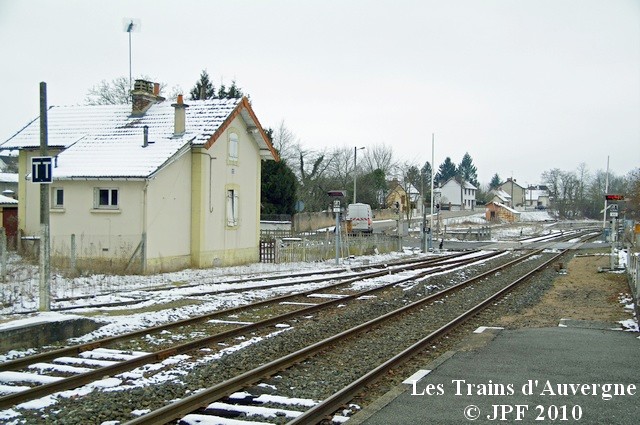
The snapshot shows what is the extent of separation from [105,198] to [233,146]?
6.26 meters

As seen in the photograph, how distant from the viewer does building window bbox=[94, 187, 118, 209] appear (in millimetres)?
22828

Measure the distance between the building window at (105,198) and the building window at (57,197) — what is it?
4.89ft

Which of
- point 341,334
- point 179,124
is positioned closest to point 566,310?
point 341,334

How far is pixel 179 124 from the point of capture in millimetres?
25250

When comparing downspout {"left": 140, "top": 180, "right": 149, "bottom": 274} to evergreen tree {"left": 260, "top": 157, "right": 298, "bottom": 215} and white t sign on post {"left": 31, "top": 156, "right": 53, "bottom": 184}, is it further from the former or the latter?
evergreen tree {"left": 260, "top": 157, "right": 298, "bottom": 215}

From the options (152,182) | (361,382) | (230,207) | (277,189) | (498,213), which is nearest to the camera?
(361,382)

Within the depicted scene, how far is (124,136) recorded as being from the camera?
25.6 metres

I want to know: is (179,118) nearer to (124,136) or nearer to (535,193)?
(124,136)

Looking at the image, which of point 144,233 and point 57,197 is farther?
point 57,197

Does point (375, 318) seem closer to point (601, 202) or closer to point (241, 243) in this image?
point (241, 243)

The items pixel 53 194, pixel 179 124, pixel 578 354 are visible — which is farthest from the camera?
pixel 179 124

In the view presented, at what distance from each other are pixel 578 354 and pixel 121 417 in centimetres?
674

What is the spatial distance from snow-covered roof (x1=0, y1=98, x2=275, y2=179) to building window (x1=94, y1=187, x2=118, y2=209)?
0.68 meters

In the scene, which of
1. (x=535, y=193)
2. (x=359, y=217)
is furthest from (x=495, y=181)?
(x=359, y=217)
